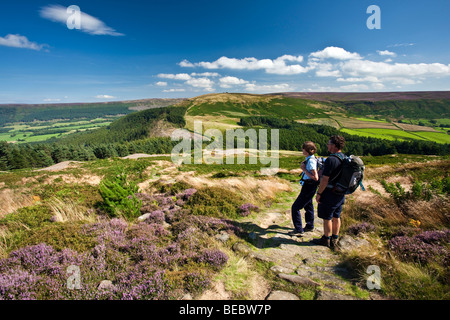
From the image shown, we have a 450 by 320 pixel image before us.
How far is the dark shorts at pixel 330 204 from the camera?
16.3 feet

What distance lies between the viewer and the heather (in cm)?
326

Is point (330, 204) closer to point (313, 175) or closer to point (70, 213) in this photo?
point (313, 175)

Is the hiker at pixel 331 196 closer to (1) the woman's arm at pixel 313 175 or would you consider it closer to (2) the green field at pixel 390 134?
(1) the woman's arm at pixel 313 175

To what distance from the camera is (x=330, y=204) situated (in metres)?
5.02

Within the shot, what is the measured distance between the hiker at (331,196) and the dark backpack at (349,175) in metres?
0.07

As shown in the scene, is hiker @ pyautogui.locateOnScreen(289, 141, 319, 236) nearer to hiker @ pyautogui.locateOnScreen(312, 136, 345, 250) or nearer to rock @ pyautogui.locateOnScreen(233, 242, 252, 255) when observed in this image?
hiker @ pyautogui.locateOnScreen(312, 136, 345, 250)

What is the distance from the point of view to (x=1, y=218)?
5812 mm

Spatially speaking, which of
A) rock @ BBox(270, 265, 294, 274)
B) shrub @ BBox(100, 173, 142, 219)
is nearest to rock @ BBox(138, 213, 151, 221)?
shrub @ BBox(100, 173, 142, 219)

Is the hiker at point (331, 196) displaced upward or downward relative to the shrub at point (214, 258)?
upward

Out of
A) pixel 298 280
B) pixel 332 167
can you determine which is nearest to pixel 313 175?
pixel 332 167

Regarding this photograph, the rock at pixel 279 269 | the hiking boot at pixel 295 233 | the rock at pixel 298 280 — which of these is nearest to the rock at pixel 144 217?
the rock at pixel 279 269

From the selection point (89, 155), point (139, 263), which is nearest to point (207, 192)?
point (139, 263)

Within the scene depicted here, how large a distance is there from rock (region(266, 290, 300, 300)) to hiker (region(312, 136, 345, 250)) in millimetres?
2358
